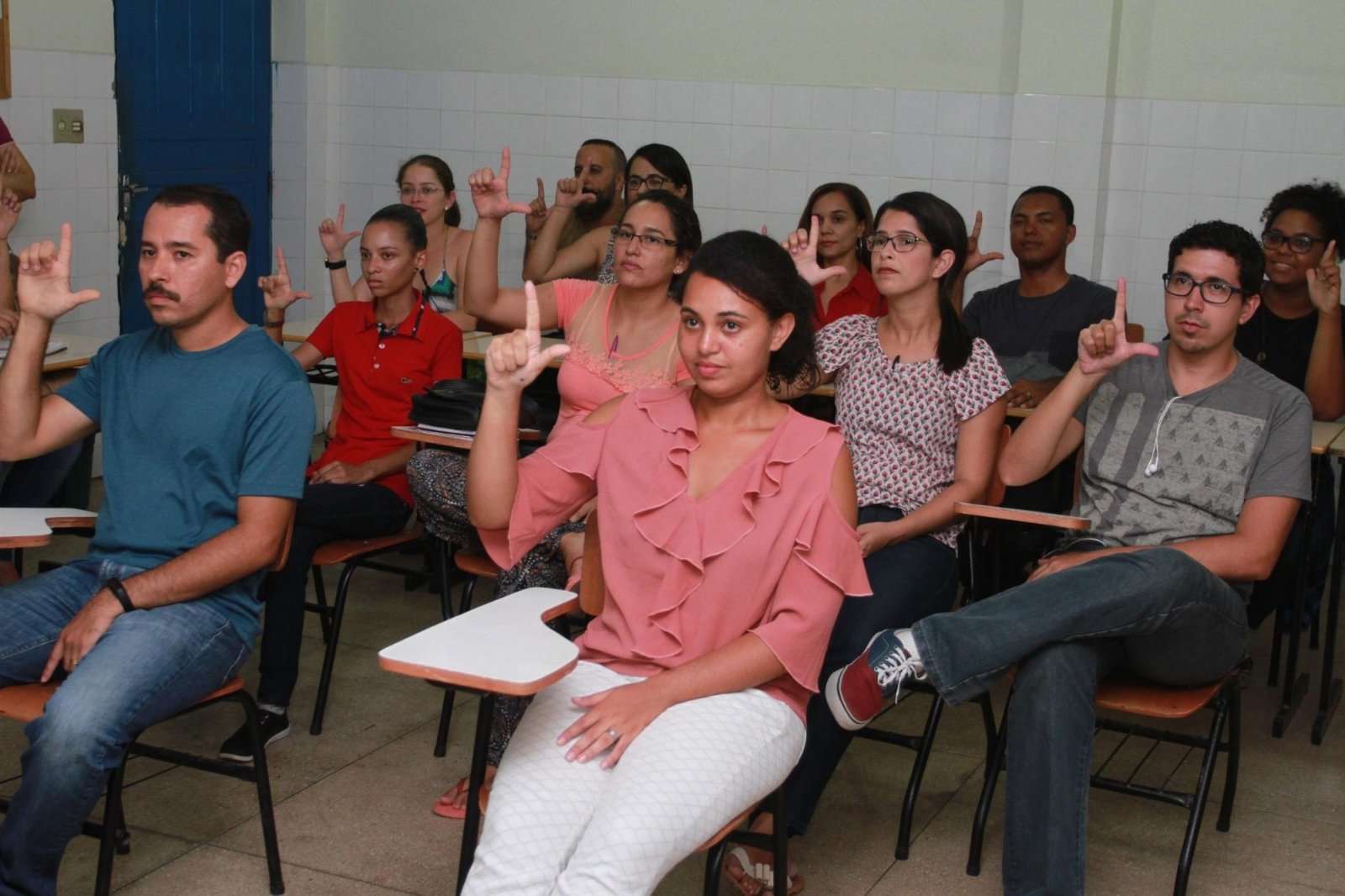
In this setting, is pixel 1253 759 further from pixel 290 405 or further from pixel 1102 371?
pixel 290 405

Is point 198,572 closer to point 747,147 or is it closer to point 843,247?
point 843,247

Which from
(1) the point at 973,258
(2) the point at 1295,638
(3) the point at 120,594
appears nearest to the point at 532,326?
(3) the point at 120,594

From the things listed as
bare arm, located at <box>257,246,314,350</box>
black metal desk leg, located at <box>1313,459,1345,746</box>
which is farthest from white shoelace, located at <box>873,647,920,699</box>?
bare arm, located at <box>257,246,314,350</box>

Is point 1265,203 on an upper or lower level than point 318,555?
upper

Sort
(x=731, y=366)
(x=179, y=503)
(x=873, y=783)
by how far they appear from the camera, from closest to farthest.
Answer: (x=731, y=366) < (x=179, y=503) < (x=873, y=783)

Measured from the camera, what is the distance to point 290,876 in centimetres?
272

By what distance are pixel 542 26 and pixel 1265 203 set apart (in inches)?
119

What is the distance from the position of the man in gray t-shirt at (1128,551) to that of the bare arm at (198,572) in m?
1.03

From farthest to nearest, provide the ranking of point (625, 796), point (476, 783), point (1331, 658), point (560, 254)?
point (560, 254) → point (1331, 658) → point (476, 783) → point (625, 796)

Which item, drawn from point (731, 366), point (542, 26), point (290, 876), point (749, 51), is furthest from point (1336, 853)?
point (542, 26)

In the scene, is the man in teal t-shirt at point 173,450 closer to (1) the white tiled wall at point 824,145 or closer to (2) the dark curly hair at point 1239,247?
(2) the dark curly hair at point 1239,247

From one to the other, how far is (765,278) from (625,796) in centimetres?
87

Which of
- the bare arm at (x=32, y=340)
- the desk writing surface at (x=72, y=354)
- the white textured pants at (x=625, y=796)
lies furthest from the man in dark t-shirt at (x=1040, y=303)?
the bare arm at (x=32, y=340)

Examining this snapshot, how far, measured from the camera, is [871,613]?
9.31 ft
